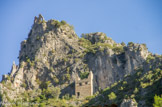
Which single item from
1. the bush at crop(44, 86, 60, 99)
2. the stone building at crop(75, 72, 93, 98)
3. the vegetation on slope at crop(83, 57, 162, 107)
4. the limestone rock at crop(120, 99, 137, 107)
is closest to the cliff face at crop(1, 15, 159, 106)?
the stone building at crop(75, 72, 93, 98)

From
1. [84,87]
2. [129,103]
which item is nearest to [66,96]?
[84,87]

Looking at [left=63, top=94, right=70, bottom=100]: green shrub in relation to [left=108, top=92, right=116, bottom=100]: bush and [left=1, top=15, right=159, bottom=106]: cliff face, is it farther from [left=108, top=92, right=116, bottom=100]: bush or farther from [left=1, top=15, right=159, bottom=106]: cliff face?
[left=108, top=92, right=116, bottom=100]: bush

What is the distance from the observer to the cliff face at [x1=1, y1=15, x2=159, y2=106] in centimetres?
7175

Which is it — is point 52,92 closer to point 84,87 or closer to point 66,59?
point 84,87

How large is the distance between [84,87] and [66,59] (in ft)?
37.5

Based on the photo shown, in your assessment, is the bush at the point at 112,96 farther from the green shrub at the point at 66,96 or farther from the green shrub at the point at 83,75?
the green shrub at the point at 83,75

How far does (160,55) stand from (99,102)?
650 inches

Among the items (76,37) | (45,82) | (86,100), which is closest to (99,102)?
(86,100)

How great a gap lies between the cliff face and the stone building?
1.68 metres

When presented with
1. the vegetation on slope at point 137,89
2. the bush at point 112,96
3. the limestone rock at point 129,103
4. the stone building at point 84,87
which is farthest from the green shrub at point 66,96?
the limestone rock at point 129,103

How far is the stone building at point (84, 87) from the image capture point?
6844cm

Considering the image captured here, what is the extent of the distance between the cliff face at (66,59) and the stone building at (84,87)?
168 centimetres

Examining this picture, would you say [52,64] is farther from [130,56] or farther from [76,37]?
[130,56]

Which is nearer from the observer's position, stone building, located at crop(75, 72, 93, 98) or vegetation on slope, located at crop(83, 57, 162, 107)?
vegetation on slope, located at crop(83, 57, 162, 107)
